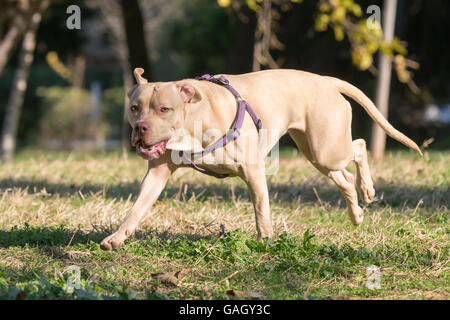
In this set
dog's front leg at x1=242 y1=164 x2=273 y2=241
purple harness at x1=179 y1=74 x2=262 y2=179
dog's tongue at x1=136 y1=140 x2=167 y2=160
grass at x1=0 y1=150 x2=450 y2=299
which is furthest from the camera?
dog's front leg at x1=242 y1=164 x2=273 y2=241

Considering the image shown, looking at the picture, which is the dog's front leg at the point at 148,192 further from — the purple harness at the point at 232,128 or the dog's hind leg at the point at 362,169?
the dog's hind leg at the point at 362,169

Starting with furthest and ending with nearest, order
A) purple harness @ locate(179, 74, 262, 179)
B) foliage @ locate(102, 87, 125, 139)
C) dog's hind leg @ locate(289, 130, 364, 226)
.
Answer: foliage @ locate(102, 87, 125, 139) → dog's hind leg @ locate(289, 130, 364, 226) → purple harness @ locate(179, 74, 262, 179)

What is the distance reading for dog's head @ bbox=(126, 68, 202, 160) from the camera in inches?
154

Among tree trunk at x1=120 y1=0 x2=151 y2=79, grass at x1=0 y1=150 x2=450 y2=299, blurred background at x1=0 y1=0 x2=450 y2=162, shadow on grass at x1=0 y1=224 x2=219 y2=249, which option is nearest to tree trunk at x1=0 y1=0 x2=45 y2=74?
blurred background at x1=0 y1=0 x2=450 y2=162

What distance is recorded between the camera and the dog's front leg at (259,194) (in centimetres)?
436

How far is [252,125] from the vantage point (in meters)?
4.38

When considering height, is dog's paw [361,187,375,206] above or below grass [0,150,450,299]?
above

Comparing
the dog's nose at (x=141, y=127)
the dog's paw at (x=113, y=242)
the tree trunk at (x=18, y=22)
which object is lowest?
the dog's paw at (x=113, y=242)

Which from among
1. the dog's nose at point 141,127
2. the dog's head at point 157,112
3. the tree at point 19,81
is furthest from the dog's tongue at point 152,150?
the tree at point 19,81

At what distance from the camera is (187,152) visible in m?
4.24

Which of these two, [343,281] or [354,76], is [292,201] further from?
[354,76]

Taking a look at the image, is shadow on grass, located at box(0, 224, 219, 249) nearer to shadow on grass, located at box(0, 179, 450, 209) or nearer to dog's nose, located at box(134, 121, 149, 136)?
dog's nose, located at box(134, 121, 149, 136)

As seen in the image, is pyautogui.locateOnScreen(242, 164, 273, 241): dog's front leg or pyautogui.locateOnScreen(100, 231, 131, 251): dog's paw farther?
pyautogui.locateOnScreen(242, 164, 273, 241): dog's front leg

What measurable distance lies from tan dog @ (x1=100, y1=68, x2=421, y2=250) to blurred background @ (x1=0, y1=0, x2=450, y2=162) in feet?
7.89
